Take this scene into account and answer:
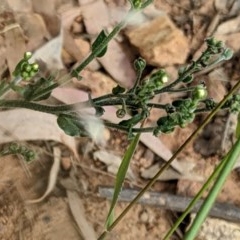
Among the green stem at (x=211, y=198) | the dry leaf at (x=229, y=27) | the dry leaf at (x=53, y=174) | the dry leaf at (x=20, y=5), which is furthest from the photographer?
the dry leaf at (x=229, y=27)

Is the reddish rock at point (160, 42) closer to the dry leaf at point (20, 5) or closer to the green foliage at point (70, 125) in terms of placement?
the dry leaf at point (20, 5)

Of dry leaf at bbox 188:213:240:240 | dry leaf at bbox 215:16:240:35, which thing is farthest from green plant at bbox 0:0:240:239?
dry leaf at bbox 215:16:240:35

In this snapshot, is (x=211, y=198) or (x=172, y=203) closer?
(x=211, y=198)

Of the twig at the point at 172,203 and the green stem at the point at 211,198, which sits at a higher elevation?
the green stem at the point at 211,198

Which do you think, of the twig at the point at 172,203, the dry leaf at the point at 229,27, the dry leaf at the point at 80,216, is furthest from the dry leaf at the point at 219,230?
the dry leaf at the point at 229,27

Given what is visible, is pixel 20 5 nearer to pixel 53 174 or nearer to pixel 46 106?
pixel 53 174

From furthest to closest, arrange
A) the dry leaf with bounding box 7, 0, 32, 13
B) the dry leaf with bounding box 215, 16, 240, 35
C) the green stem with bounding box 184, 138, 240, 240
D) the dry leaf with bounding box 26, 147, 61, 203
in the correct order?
1. the dry leaf with bounding box 215, 16, 240, 35
2. the dry leaf with bounding box 7, 0, 32, 13
3. the dry leaf with bounding box 26, 147, 61, 203
4. the green stem with bounding box 184, 138, 240, 240

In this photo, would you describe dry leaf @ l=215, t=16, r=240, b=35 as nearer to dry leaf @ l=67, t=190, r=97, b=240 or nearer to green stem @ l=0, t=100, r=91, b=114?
dry leaf @ l=67, t=190, r=97, b=240

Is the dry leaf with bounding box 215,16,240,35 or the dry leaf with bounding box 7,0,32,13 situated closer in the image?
the dry leaf with bounding box 7,0,32,13

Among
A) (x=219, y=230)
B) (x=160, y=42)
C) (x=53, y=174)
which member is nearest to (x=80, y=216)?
(x=53, y=174)

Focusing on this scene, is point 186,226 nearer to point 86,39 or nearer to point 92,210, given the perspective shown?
point 92,210

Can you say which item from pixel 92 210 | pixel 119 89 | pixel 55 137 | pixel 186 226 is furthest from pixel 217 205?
pixel 119 89
